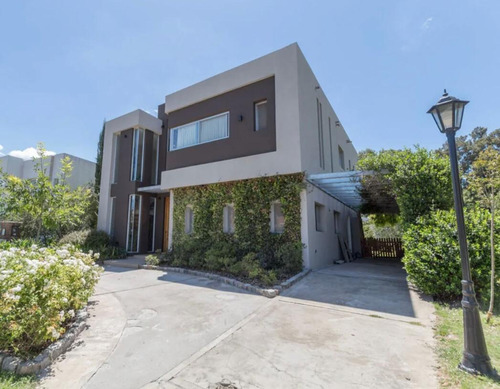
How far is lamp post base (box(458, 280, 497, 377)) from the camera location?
295 cm

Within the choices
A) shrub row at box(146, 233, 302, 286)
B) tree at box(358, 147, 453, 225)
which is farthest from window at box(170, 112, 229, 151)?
tree at box(358, 147, 453, 225)

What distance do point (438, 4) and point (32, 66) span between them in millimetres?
13807

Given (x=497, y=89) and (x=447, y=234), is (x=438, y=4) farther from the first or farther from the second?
(x=447, y=234)

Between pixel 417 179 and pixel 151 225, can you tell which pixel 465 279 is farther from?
pixel 151 225

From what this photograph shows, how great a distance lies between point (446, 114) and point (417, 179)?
4.09 metres

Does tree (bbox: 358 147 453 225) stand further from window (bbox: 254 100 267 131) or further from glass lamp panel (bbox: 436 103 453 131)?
window (bbox: 254 100 267 131)

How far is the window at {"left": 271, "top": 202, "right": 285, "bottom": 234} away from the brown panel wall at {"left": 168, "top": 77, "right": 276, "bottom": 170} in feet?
7.62

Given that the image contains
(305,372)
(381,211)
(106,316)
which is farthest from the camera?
(381,211)

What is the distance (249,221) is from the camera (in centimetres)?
1003

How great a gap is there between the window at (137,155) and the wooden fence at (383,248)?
16.0 m

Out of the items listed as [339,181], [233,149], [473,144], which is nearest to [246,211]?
[233,149]

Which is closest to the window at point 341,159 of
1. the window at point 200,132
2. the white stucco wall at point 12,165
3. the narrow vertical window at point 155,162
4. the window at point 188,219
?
the window at point 200,132

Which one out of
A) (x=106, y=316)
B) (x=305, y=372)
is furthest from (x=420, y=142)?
(x=106, y=316)

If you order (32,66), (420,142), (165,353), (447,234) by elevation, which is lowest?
(165,353)
